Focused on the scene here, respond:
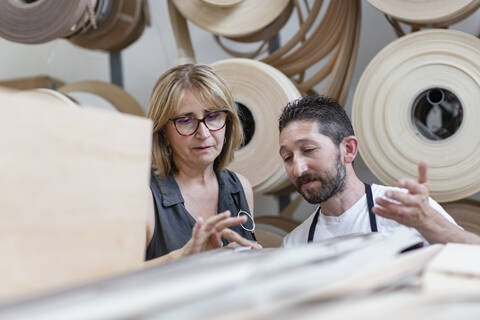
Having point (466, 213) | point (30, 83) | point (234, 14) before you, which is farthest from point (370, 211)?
point (30, 83)

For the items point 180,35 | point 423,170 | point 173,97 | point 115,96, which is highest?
point 180,35

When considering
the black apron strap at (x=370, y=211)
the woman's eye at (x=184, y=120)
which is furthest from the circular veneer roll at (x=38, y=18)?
the black apron strap at (x=370, y=211)

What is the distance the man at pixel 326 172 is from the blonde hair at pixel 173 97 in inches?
7.8

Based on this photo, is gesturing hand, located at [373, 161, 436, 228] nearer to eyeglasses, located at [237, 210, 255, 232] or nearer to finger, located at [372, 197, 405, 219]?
finger, located at [372, 197, 405, 219]

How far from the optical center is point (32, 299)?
1.28 ft

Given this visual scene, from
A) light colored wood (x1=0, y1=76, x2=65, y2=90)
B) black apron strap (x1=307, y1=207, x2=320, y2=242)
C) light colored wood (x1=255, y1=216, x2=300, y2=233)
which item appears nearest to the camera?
black apron strap (x1=307, y1=207, x2=320, y2=242)

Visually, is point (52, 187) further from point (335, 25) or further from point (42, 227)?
point (335, 25)

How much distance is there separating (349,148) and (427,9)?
0.46m

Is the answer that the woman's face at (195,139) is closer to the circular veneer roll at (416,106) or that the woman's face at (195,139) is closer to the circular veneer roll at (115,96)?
the circular veneer roll at (416,106)

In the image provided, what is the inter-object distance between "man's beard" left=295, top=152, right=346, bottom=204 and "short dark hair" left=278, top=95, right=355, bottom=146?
8 centimetres

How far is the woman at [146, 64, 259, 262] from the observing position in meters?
1.19

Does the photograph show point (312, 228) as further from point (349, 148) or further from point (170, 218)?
point (170, 218)

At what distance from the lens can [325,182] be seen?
119 cm

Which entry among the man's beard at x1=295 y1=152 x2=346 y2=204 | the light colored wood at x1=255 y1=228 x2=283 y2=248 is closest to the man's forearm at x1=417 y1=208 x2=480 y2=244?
the man's beard at x1=295 y1=152 x2=346 y2=204
